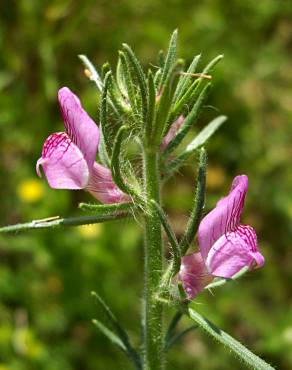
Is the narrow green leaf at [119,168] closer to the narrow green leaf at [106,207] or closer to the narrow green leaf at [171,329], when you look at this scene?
the narrow green leaf at [106,207]

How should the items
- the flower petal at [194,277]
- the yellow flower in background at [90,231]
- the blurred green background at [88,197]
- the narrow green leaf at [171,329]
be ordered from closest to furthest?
Result: 1. the flower petal at [194,277]
2. the narrow green leaf at [171,329]
3. the blurred green background at [88,197]
4. the yellow flower in background at [90,231]

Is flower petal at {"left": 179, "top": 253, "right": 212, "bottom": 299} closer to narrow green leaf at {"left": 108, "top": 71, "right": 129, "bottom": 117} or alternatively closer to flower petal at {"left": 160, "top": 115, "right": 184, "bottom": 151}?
flower petal at {"left": 160, "top": 115, "right": 184, "bottom": 151}

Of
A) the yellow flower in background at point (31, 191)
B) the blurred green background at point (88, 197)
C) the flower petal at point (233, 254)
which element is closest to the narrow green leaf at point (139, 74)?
the flower petal at point (233, 254)

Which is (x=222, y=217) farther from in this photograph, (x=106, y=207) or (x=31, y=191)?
(x=31, y=191)

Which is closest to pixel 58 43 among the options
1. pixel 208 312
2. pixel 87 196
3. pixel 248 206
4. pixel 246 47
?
pixel 87 196

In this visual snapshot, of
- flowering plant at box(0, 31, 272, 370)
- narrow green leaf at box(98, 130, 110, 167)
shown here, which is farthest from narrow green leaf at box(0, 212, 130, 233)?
narrow green leaf at box(98, 130, 110, 167)

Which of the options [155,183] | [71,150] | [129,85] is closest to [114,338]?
[155,183]

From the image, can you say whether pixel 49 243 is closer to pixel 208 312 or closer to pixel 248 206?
pixel 208 312
